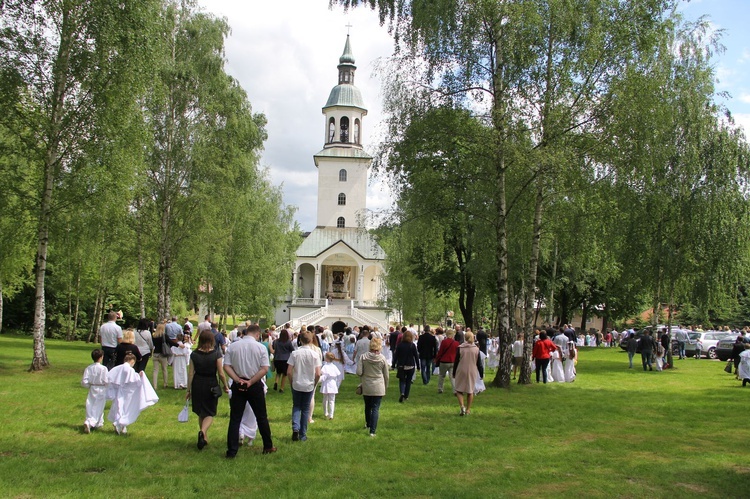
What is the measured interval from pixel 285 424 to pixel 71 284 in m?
28.2

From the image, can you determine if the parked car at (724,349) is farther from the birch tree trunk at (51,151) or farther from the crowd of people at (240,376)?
the birch tree trunk at (51,151)

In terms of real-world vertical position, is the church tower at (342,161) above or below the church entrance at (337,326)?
above

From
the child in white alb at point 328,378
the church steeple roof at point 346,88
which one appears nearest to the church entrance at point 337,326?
the church steeple roof at point 346,88

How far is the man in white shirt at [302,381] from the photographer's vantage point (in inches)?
360

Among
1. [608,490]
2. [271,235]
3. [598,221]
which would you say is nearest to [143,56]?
[598,221]

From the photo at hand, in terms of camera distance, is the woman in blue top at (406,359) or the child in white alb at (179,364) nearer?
the woman in blue top at (406,359)

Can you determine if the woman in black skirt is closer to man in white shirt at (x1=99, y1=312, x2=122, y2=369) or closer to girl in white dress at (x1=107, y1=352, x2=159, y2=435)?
girl in white dress at (x1=107, y1=352, x2=159, y2=435)

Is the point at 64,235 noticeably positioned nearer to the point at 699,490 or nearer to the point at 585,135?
the point at 585,135

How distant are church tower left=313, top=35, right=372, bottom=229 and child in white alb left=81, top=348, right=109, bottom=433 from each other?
151ft

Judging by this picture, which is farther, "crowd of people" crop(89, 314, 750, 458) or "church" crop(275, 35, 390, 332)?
"church" crop(275, 35, 390, 332)

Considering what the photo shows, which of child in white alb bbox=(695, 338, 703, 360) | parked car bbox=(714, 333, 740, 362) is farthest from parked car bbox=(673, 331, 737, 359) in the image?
parked car bbox=(714, 333, 740, 362)

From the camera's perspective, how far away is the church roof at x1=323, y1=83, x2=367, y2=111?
5694 centimetres

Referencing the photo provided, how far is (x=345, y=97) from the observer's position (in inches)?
2253

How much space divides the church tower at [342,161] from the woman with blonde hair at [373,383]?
45550 mm
